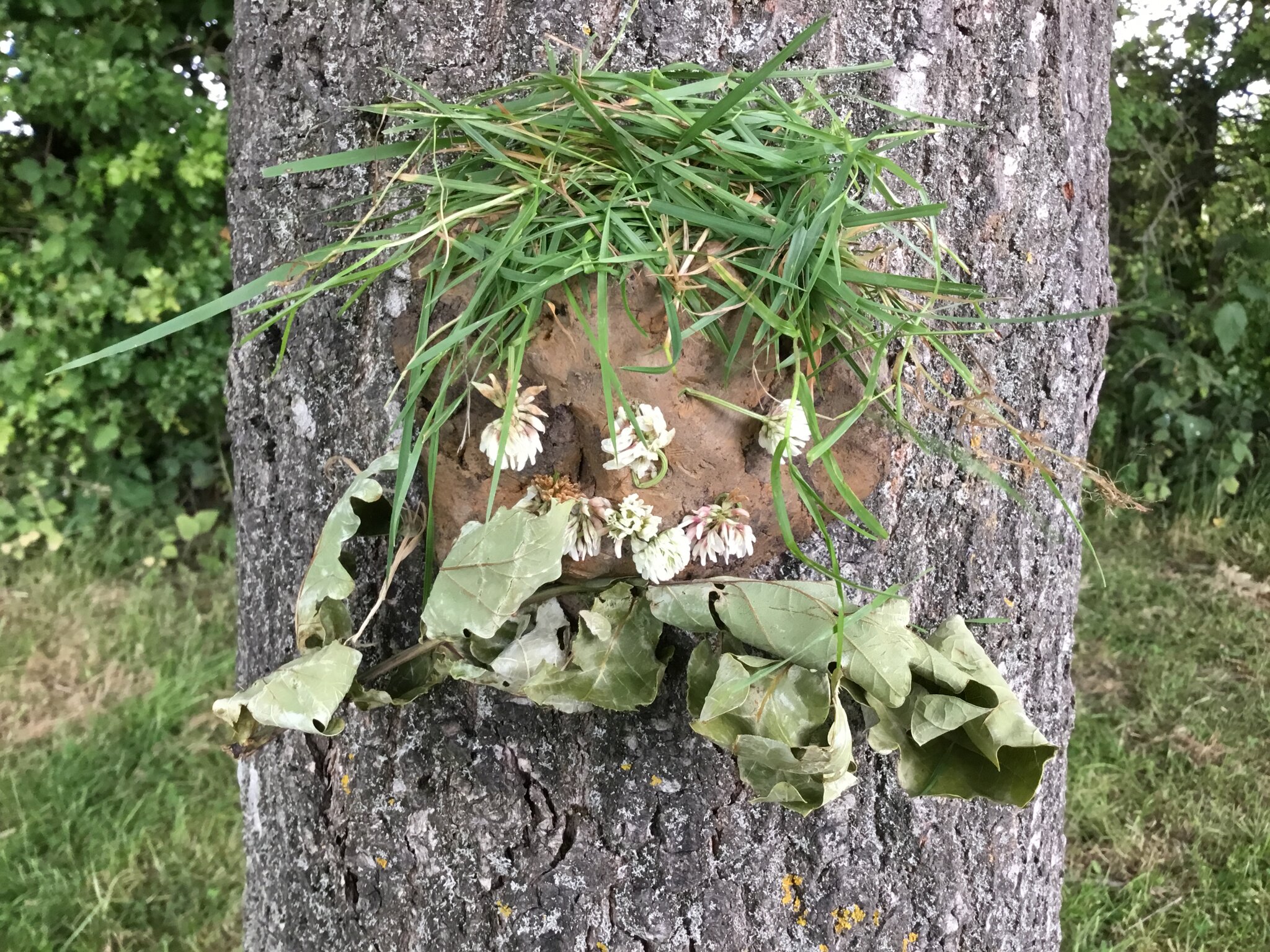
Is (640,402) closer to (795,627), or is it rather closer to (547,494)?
(547,494)

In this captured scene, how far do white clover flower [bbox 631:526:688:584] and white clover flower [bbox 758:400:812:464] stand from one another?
108 mm

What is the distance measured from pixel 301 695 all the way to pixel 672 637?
13.6 inches

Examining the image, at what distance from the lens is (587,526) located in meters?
0.74

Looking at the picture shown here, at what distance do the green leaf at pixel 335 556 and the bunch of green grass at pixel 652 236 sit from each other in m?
0.08

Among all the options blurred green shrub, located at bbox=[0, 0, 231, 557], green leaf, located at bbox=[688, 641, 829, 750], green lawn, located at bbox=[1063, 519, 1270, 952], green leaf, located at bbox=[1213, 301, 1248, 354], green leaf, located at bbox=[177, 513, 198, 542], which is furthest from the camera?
green leaf, located at bbox=[177, 513, 198, 542]

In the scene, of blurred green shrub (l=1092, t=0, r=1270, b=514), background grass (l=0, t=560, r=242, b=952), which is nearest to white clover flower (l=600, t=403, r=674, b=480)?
background grass (l=0, t=560, r=242, b=952)

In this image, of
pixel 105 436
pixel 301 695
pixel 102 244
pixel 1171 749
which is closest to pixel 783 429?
pixel 301 695

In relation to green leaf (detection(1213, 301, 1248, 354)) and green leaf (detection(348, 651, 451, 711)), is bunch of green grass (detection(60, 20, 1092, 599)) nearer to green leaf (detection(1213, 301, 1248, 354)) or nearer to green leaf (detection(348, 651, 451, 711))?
green leaf (detection(348, 651, 451, 711))

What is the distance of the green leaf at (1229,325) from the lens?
2.88 m

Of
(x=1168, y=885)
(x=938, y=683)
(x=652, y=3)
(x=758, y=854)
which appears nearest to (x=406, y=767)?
(x=758, y=854)

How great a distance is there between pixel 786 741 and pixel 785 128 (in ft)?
1.72

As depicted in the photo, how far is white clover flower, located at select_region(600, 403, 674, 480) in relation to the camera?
711 mm

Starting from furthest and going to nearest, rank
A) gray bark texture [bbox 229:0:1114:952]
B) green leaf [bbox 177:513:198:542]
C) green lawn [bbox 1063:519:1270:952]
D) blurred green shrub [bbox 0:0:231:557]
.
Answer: green leaf [bbox 177:513:198:542], blurred green shrub [bbox 0:0:231:557], green lawn [bbox 1063:519:1270:952], gray bark texture [bbox 229:0:1114:952]

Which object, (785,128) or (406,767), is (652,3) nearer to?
(785,128)
